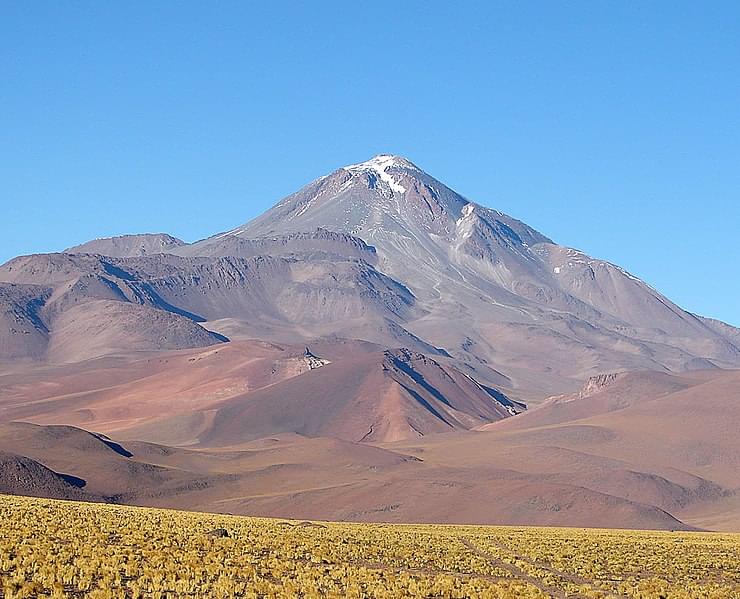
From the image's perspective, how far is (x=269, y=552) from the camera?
123 feet

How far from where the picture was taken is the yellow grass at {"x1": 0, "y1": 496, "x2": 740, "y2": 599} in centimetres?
2830

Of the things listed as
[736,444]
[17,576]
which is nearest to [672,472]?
[736,444]

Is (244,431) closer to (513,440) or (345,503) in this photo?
(513,440)

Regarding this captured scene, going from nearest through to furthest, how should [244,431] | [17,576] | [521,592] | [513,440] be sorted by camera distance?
[17,576] → [521,592] → [513,440] → [244,431]

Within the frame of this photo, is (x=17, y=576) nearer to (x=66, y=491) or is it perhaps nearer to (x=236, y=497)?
(x=66, y=491)

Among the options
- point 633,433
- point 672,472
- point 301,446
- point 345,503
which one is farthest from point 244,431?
point 345,503

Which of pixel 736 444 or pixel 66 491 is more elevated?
pixel 736 444

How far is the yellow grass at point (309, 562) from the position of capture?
28.3 meters

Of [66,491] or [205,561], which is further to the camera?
[66,491]

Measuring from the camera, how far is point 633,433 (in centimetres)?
16238

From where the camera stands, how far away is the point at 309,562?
35625 mm

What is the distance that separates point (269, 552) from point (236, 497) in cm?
7299

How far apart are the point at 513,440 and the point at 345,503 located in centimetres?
6554

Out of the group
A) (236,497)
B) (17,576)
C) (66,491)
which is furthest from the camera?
(236,497)
